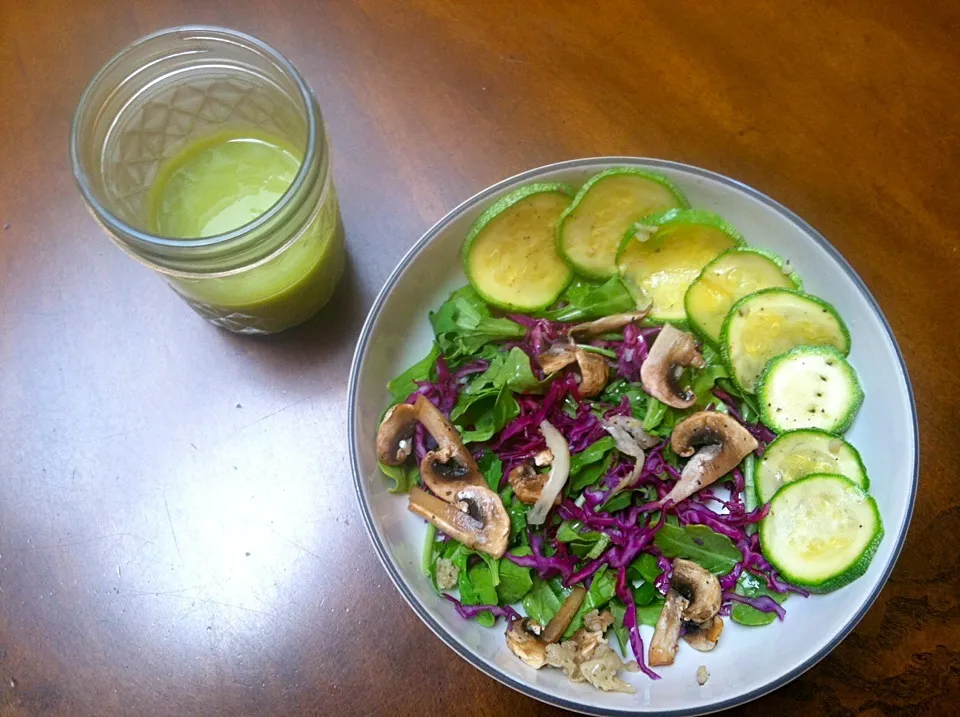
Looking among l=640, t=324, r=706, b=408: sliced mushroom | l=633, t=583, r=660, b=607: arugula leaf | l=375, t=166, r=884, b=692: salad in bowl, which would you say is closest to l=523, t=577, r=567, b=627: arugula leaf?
l=375, t=166, r=884, b=692: salad in bowl

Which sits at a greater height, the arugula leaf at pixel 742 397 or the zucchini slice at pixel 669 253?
the zucchini slice at pixel 669 253

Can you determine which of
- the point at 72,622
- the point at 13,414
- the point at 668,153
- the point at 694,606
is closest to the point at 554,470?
the point at 694,606

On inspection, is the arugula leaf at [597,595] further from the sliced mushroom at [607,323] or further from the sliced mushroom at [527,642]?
the sliced mushroom at [607,323]

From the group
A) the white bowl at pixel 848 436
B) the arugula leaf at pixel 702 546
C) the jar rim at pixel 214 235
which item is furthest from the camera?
the arugula leaf at pixel 702 546

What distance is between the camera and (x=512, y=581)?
42.8 inches

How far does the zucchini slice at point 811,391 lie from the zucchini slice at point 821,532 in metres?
0.10

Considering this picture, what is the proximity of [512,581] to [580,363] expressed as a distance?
Answer: 344 mm

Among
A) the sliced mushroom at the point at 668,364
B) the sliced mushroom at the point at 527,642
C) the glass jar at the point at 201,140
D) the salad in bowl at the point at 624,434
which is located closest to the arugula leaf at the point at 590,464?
the salad in bowl at the point at 624,434

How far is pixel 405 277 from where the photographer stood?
1130mm

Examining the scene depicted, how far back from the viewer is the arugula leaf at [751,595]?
3.58 ft

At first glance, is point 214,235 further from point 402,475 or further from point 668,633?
point 668,633

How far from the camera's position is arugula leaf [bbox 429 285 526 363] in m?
1.16

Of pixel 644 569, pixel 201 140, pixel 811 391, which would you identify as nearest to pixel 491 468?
pixel 644 569

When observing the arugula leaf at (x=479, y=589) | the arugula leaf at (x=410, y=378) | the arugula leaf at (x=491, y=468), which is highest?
the arugula leaf at (x=410, y=378)
